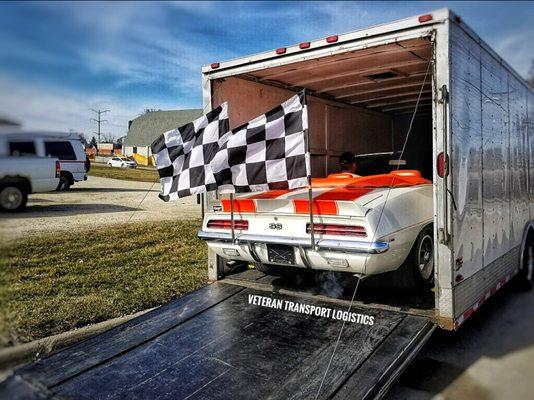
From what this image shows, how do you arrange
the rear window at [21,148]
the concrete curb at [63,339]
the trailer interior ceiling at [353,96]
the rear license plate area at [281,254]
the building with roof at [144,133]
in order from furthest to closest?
Answer: 1. the building with roof at [144,133]
2. the trailer interior ceiling at [353,96]
3. the concrete curb at [63,339]
4. the rear license plate area at [281,254]
5. the rear window at [21,148]

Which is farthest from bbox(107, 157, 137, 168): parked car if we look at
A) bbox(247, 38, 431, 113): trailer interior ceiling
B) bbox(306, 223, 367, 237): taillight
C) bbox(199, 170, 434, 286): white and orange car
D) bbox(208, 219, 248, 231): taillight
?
bbox(306, 223, 367, 237): taillight

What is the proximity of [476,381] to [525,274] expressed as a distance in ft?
9.93

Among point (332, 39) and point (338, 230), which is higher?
Answer: point (332, 39)

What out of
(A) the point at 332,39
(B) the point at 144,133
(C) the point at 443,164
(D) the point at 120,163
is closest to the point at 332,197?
(C) the point at 443,164

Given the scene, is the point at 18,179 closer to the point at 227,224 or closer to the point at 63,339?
the point at 227,224

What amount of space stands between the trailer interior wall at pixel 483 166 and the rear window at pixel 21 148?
3.08m

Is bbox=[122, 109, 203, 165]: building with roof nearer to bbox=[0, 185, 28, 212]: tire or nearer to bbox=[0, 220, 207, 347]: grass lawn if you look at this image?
bbox=[0, 220, 207, 347]: grass lawn

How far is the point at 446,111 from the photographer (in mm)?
3279

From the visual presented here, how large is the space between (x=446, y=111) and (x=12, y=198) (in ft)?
10.1

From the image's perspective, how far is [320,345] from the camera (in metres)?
3.34

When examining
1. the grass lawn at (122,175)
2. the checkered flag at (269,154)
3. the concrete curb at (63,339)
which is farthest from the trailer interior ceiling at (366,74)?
the grass lawn at (122,175)

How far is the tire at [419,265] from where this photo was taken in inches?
161

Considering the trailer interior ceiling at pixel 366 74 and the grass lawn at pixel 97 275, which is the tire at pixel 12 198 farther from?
the trailer interior ceiling at pixel 366 74

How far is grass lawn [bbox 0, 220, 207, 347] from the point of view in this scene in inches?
188
